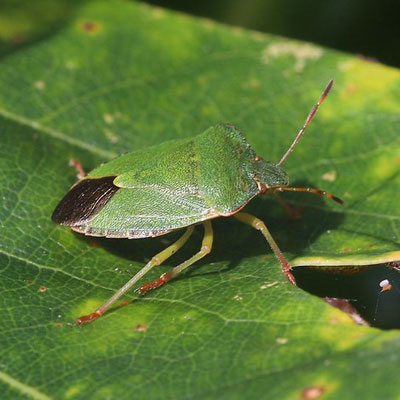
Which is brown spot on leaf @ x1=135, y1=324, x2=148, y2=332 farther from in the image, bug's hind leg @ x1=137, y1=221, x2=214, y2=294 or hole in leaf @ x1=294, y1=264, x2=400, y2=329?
hole in leaf @ x1=294, y1=264, x2=400, y2=329

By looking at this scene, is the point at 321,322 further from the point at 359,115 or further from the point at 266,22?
the point at 266,22

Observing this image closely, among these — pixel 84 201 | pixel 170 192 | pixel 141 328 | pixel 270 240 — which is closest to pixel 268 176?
pixel 270 240

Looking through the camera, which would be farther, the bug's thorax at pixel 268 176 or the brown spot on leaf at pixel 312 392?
the bug's thorax at pixel 268 176

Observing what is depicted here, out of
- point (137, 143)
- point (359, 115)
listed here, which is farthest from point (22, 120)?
point (359, 115)

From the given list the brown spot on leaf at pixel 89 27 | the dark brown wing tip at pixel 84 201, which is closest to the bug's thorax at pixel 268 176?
the dark brown wing tip at pixel 84 201

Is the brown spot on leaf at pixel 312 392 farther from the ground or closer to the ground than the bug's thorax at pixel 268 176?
closer to the ground

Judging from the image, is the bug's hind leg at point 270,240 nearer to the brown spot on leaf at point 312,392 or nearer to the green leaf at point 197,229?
the green leaf at point 197,229

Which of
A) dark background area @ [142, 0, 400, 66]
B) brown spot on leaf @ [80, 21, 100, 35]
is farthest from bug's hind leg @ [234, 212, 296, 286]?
dark background area @ [142, 0, 400, 66]

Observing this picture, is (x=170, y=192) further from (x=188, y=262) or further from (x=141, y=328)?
(x=141, y=328)
